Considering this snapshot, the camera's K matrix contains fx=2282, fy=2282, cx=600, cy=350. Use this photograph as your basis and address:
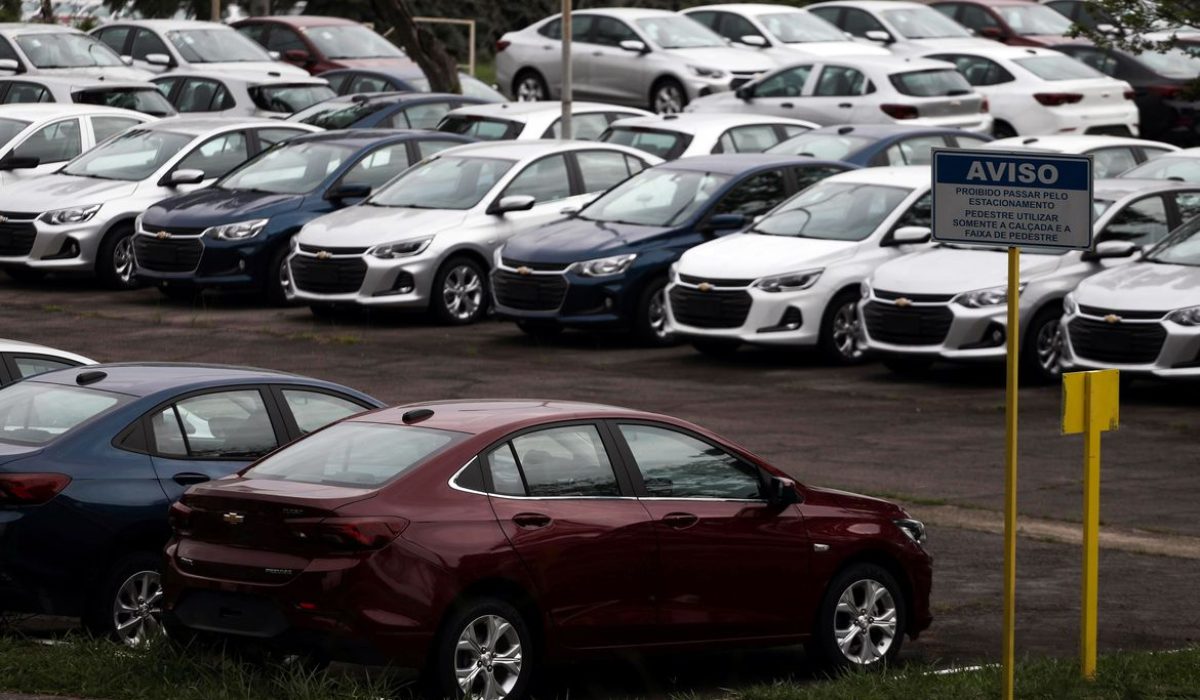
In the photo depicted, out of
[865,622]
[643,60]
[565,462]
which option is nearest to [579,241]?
[865,622]

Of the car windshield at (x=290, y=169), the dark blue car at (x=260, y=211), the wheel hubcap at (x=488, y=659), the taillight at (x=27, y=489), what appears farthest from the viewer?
the car windshield at (x=290, y=169)

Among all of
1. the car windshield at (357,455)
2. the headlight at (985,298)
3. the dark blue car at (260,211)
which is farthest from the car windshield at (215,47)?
the car windshield at (357,455)

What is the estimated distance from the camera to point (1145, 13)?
2144cm

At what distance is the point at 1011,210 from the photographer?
912 centimetres

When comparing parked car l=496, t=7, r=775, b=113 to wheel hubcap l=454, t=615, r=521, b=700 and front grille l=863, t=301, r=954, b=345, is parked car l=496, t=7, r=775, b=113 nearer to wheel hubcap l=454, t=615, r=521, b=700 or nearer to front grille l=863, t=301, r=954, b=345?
front grille l=863, t=301, r=954, b=345

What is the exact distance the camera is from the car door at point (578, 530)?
924 cm

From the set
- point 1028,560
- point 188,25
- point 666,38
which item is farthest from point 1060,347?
point 188,25

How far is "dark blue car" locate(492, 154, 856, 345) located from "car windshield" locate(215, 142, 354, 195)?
3470 mm

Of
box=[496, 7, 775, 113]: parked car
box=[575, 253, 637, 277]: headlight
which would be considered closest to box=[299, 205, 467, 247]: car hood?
box=[575, 253, 637, 277]: headlight

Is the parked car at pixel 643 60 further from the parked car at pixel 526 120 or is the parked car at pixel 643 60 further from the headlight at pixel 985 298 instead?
the headlight at pixel 985 298

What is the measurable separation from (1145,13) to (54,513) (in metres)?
14.2

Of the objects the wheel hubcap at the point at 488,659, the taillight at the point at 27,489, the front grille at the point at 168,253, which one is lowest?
the front grille at the point at 168,253

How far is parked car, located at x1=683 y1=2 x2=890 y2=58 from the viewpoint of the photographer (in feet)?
119

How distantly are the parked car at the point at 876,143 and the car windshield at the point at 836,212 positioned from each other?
303 centimetres
